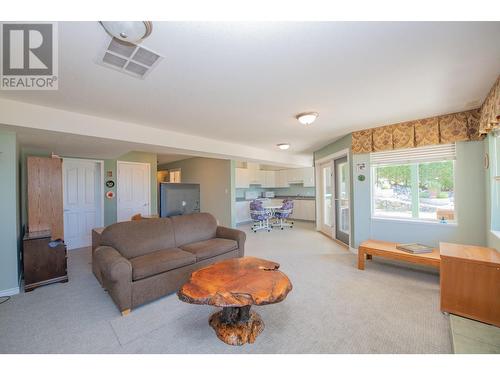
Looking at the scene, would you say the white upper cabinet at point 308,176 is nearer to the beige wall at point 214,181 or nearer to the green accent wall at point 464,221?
→ the beige wall at point 214,181

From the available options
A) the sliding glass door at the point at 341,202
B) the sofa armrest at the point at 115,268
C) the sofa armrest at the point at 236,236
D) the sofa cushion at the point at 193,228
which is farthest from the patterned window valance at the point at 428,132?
the sofa armrest at the point at 115,268

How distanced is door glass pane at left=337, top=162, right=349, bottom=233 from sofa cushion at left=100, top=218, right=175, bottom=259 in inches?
144

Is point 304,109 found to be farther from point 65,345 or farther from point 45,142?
point 45,142

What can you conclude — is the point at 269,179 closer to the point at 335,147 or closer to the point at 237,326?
the point at 335,147

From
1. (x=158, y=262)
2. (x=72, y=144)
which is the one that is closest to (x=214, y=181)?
(x=72, y=144)

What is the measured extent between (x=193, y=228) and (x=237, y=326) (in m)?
1.81

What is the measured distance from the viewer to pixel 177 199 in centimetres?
320

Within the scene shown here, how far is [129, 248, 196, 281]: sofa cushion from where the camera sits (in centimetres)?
219

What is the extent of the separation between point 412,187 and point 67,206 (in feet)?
22.0

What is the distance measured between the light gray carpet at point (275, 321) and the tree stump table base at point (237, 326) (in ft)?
0.18

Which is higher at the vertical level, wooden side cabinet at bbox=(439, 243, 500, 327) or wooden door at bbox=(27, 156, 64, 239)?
wooden door at bbox=(27, 156, 64, 239)

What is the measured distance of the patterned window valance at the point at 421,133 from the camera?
9.38 feet

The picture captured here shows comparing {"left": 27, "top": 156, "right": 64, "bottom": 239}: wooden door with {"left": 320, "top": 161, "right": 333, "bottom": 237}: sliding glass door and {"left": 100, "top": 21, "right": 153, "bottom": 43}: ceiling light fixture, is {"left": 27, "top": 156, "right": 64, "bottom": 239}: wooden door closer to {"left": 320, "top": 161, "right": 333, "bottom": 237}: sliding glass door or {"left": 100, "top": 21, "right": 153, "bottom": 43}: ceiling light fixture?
{"left": 100, "top": 21, "right": 153, "bottom": 43}: ceiling light fixture

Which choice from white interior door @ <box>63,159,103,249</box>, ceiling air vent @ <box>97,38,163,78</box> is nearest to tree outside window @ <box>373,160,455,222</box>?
ceiling air vent @ <box>97,38,163,78</box>
